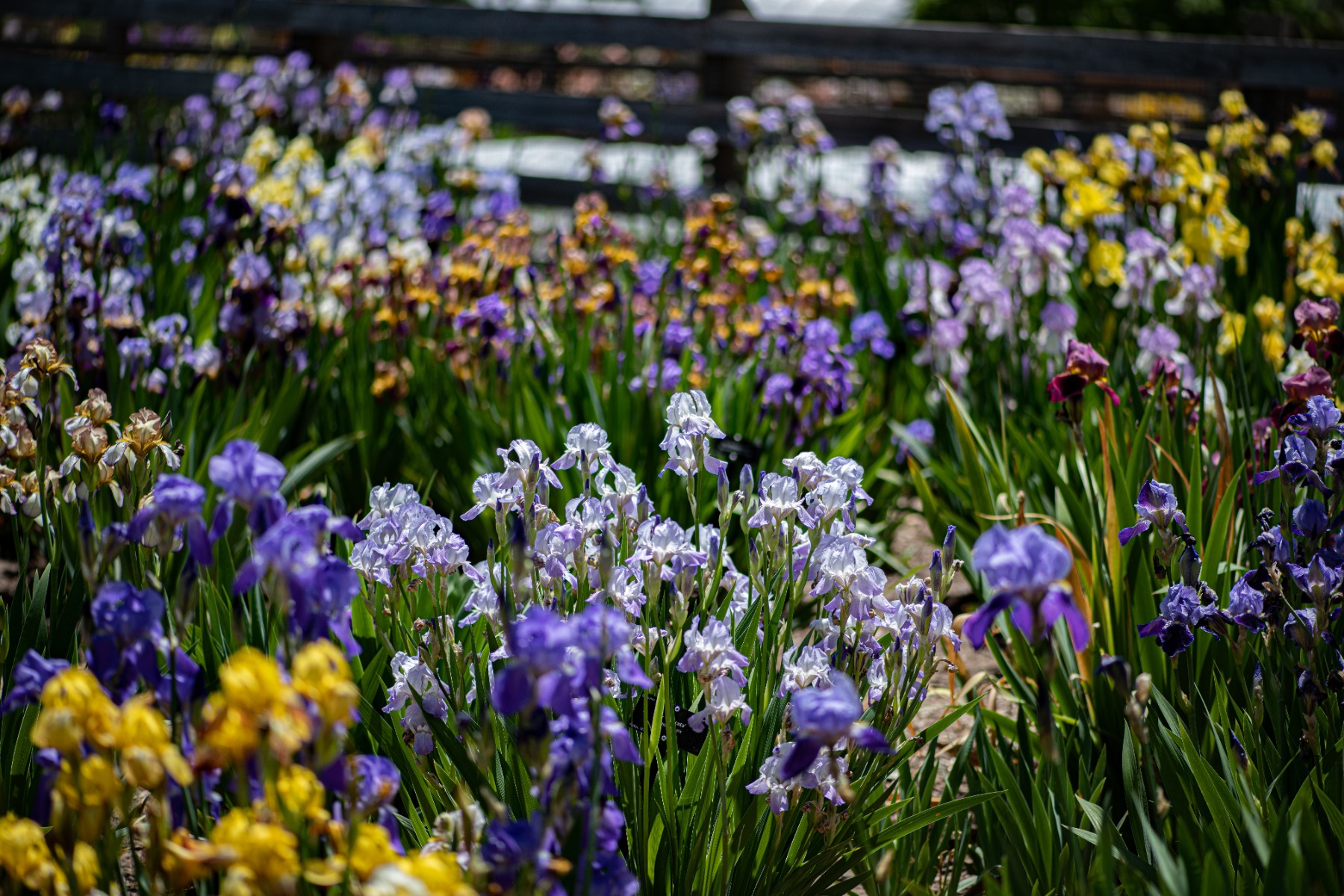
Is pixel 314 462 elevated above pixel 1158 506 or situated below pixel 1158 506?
above

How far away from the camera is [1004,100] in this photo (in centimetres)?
1708

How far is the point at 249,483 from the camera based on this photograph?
0.90 metres

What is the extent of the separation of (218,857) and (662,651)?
27.4 inches

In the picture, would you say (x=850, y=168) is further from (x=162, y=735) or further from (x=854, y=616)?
(x=162, y=735)

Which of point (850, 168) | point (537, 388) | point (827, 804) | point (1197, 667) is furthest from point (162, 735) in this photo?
point (850, 168)

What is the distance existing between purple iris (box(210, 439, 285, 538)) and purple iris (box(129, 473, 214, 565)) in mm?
16

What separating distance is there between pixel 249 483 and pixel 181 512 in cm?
7

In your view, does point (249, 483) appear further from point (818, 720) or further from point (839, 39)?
point (839, 39)

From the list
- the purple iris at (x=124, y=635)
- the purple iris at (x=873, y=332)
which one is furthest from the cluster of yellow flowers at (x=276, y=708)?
the purple iris at (x=873, y=332)

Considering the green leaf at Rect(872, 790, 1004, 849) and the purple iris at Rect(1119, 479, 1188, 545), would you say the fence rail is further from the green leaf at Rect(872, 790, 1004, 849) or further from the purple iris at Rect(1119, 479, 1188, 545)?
the green leaf at Rect(872, 790, 1004, 849)

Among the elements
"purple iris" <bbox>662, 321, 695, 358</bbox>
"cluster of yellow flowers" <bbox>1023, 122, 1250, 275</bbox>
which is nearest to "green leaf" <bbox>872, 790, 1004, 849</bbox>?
"purple iris" <bbox>662, 321, 695, 358</bbox>

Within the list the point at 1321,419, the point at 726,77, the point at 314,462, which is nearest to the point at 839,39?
the point at 726,77

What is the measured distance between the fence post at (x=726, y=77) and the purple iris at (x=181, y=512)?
5.55 m

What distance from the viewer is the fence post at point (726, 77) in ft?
20.3
